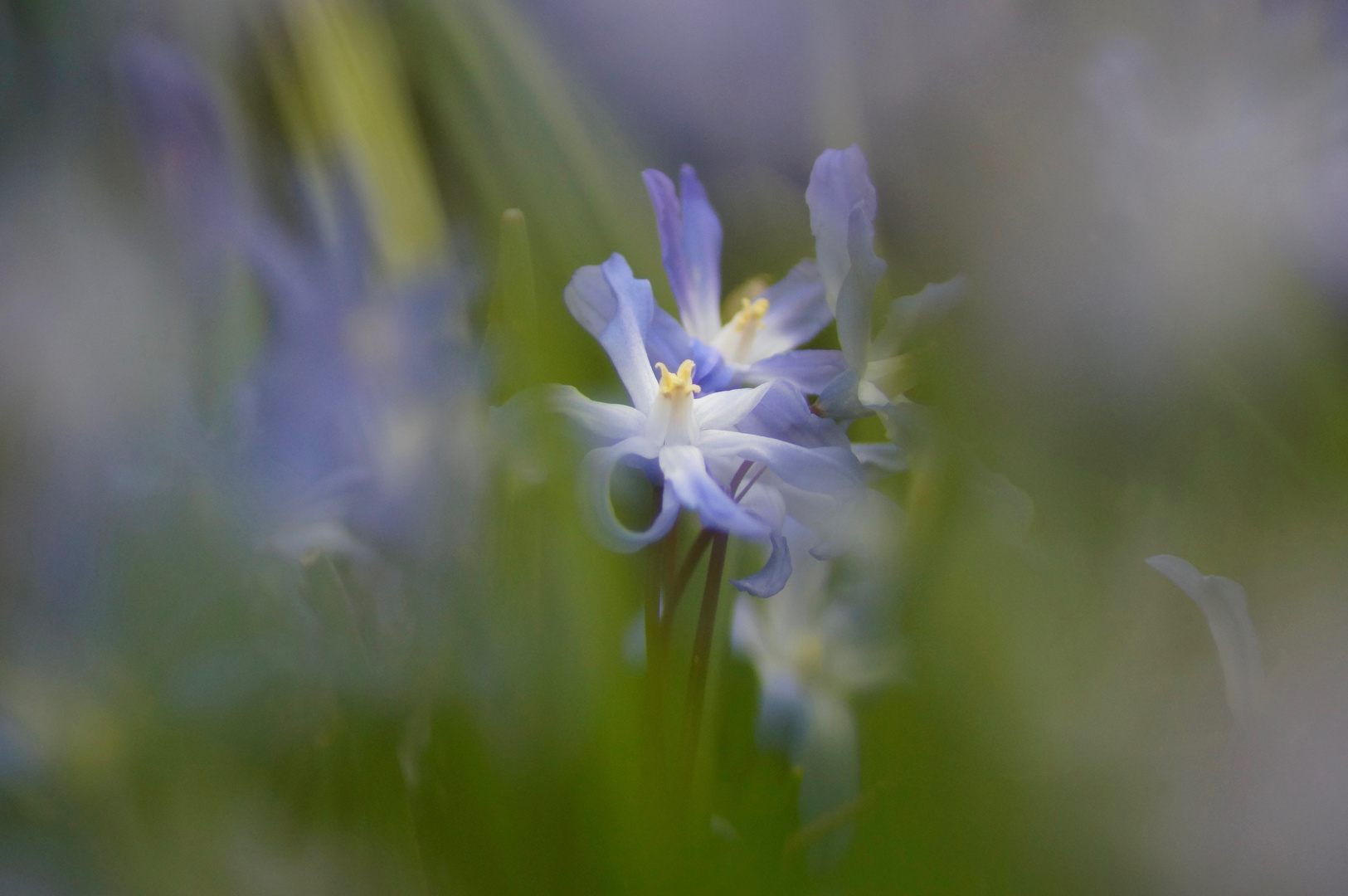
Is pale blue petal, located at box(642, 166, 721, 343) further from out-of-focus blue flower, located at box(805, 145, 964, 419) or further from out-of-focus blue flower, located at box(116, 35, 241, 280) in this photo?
out-of-focus blue flower, located at box(116, 35, 241, 280)

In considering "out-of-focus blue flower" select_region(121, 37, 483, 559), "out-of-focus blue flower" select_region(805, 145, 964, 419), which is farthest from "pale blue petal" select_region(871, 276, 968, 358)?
"out-of-focus blue flower" select_region(121, 37, 483, 559)

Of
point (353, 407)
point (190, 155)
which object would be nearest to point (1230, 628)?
point (353, 407)

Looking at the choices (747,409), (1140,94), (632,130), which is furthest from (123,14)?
(1140,94)

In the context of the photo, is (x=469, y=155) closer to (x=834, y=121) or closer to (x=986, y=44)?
(x=834, y=121)

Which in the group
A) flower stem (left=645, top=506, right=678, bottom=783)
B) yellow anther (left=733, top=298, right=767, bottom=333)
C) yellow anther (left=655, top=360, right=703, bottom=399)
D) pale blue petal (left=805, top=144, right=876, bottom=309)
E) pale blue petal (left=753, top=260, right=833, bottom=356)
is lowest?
flower stem (left=645, top=506, right=678, bottom=783)

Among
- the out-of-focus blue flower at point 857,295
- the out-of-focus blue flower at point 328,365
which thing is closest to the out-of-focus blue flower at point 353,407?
the out-of-focus blue flower at point 328,365

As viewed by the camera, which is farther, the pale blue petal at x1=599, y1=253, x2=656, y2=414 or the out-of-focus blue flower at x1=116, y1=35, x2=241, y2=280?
the out-of-focus blue flower at x1=116, y1=35, x2=241, y2=280
